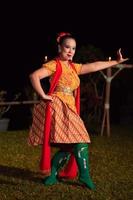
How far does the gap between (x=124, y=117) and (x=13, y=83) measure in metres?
2.93

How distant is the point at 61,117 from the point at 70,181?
82cm

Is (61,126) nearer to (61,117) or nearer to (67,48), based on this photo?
(61,117)

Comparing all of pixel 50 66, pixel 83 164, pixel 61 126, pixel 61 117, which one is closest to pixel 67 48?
pixel 50 66

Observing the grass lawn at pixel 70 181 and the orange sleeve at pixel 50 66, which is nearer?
the grass lawn at pixel 70 181

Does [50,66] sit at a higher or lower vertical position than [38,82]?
higher

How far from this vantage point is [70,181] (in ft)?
23.9

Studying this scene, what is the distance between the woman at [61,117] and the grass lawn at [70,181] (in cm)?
23

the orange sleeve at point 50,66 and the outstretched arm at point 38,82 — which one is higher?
the orange sleeve at point 50,66

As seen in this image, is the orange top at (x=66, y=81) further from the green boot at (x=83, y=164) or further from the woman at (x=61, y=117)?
the green boot at (x=83, y=164)

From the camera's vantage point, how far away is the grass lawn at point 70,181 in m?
6.59

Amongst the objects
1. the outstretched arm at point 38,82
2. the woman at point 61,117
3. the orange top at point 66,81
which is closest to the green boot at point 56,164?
the woman at point 61,117

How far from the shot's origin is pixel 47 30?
16.1 meters

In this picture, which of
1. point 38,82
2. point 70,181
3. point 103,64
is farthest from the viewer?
point 70,181

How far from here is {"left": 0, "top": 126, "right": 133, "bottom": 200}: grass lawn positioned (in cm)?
659
